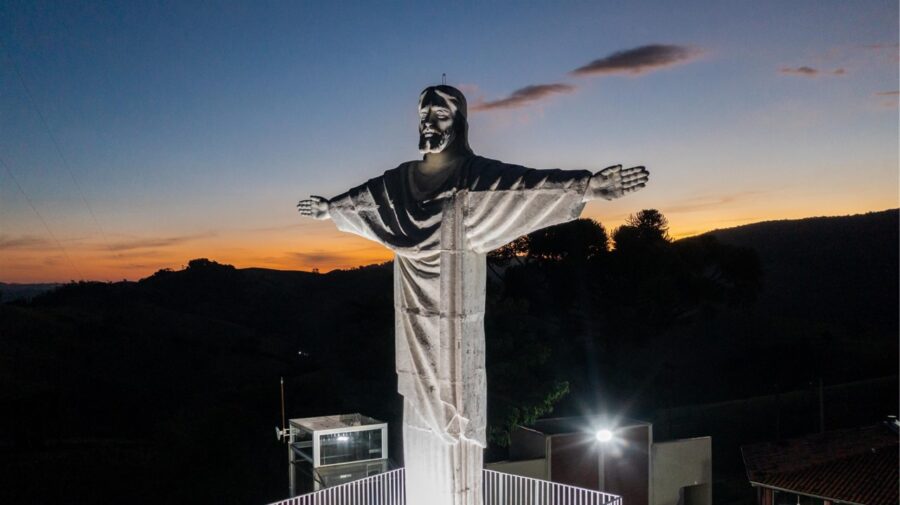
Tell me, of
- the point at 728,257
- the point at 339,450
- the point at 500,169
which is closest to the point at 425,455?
the point at 500,169

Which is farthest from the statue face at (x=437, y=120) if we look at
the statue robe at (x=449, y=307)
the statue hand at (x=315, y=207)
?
the statue hand at (x=315, y=207)

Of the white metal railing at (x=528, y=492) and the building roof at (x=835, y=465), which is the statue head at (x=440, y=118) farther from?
the building roof at (x=835, y=465)

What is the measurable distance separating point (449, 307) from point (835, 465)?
69.9 ft

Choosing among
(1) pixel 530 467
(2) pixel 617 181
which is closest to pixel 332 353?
(1) pixel 530 467

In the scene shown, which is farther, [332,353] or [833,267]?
[833,267]

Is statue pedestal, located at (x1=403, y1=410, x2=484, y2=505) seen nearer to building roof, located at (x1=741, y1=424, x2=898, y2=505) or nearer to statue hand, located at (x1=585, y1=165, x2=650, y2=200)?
statue hand, located at (x1=585, y1=165, x2=650, y2=200)

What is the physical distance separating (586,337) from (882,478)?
73.1 ft

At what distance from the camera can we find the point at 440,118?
24.7 feet

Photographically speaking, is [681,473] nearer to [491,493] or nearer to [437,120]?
[491,493]

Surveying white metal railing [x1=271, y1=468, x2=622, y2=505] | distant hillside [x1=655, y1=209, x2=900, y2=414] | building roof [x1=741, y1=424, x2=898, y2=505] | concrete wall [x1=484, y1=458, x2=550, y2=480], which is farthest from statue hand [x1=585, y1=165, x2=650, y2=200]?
distant hillside [x1=655, y1=209, x2=900, y2=414]

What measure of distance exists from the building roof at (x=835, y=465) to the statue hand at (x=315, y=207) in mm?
20048

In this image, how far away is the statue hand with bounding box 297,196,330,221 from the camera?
28.0 feet

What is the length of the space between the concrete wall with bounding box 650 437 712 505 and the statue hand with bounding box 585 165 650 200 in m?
21.4

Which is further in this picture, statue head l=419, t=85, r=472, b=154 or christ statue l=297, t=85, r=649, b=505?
statue head l=419, t=85, r=472, b=154
